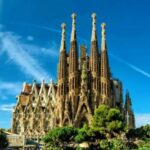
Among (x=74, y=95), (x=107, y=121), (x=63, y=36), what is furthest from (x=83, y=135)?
(x=63, y=36)

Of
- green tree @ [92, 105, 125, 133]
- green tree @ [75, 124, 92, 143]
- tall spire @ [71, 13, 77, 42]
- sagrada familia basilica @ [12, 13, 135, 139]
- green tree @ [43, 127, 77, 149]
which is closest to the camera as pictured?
green tree @ [75, 124, 92, 143]

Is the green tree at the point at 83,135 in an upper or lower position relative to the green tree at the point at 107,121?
lower

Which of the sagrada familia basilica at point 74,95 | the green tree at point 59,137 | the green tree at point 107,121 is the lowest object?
the green tree at point 59,137

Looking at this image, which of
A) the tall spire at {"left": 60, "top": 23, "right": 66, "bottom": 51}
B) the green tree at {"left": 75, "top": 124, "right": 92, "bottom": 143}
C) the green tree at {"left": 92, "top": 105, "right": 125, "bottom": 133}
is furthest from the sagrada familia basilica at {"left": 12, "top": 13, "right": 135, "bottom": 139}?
the green tree at {"left": 75, "top": 124, "right": 92, "bottom": 143}

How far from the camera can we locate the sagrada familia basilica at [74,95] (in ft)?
214

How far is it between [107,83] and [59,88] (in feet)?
26.3

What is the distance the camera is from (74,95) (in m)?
65.6

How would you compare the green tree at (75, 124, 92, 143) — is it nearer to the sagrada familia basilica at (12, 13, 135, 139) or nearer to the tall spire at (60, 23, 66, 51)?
the sagrada familia basilica at (12, 13, 135, 139)

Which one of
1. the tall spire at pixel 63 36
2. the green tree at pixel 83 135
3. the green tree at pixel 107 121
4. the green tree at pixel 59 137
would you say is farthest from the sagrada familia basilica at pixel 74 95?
the green tree at pixel 83 135

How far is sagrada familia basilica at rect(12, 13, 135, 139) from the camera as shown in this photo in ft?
214

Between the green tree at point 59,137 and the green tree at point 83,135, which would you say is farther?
the green tree at point 59,137

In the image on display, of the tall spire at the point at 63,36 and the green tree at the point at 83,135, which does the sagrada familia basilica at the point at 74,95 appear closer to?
the tall spire at the point at 63,36

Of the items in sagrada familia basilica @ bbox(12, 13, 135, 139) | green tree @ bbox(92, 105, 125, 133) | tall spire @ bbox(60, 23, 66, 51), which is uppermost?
tall spire @ bbox(60, 23, 66, 51)

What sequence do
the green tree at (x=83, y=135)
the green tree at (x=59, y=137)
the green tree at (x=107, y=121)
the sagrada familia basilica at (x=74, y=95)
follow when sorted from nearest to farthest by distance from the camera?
the green tree at (x=83, y=135) < the green tree at (x=59, y=137) < the green tree at (x=107, y=121) < the sagrada familia basilica at (x=74, y=95)
